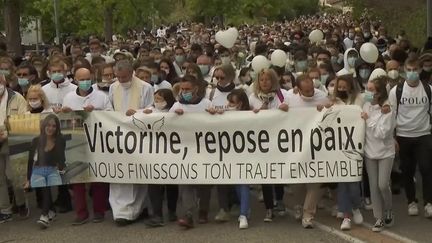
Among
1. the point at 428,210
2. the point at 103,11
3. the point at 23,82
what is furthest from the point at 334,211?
the point at 103,11

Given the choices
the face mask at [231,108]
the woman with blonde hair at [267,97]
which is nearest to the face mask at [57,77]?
the face mask at [231,108]

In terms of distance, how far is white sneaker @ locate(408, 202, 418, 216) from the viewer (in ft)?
26.2

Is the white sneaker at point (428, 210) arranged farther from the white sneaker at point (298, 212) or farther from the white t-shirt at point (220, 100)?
the white t-shirt at point (220, 100)

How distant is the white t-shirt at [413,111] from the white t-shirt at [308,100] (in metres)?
0.69

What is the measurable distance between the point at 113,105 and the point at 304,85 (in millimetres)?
2069

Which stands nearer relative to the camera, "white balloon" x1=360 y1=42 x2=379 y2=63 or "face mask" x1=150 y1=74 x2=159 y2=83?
"face mask" x1=150 y1=74 x2=159 y2=83

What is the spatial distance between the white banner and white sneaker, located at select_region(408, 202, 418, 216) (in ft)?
2.77

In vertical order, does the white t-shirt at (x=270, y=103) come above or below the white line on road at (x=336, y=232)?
above

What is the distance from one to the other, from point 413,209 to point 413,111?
1.06m

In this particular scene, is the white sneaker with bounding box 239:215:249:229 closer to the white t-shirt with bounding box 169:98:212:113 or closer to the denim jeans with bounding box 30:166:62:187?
the white t-shirt with bounding box 169:98:212:113

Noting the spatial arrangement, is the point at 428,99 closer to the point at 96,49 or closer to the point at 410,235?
the point at 410,235

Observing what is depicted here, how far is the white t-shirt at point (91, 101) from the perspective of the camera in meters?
8.20

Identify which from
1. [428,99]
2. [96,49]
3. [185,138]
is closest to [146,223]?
[185,138]

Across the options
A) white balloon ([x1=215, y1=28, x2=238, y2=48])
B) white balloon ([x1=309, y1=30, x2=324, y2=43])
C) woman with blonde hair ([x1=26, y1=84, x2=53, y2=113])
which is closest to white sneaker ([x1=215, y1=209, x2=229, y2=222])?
woman with blonde hair ([x1=26, y1=84, x2=53, y2=113])
